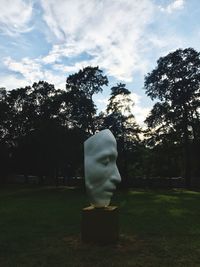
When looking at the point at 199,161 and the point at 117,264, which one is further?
the point at 199,161

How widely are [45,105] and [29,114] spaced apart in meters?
3.88

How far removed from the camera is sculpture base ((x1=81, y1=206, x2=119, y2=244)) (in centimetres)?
1034

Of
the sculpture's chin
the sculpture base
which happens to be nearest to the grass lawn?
the sculpture base

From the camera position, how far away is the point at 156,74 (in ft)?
127

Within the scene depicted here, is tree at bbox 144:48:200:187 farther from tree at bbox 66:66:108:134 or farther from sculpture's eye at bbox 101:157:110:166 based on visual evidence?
sculpture's eye at bbox 101:157:110:166

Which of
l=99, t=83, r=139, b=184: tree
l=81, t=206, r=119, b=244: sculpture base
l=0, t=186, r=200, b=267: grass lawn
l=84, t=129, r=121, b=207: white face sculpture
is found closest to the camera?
l=0, t=186, r=200, b=267: grass lawn

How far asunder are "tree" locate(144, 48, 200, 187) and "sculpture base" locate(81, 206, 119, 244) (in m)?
27.6

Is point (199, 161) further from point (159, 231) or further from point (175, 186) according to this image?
point (159, 231)

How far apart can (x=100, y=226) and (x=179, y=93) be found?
95.0ft

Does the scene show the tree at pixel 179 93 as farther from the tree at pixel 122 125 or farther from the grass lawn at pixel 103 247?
the grass lawn at pixel 103 247

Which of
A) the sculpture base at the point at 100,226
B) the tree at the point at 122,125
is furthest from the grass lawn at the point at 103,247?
the tree at the point at 122,125

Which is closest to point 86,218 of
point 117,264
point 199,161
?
point 117,264

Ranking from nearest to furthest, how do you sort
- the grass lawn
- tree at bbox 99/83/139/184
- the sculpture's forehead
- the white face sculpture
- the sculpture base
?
the grass lawn < the sculpture base < the white face sculpture < the sculpture's forehead < tree at bbox 99/83/139/184

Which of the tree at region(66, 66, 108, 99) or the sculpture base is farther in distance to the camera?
the tree at region(66, 66, 108, 99)
